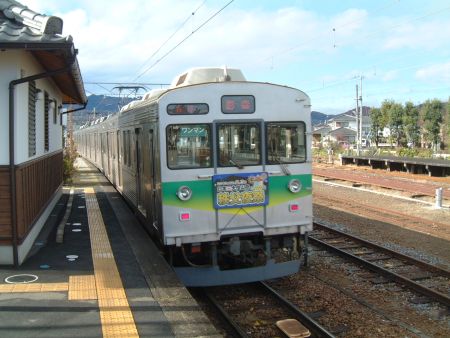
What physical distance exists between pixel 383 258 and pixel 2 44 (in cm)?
731

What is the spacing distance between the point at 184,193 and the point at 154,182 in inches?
33.5

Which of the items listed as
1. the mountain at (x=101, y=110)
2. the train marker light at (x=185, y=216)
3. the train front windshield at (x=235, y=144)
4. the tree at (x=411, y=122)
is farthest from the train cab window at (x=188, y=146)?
the tree at (x=411, y=122)

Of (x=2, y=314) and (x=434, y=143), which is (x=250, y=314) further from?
(x=434, y=143)

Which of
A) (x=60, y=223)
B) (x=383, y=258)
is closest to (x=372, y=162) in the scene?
(x=383, y=258)

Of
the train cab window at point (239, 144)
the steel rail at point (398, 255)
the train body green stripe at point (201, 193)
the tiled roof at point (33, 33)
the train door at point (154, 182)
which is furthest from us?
the steel rail at point (398, 255)

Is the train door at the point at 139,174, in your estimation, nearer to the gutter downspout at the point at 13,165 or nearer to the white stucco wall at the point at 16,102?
the white stucco wall at the point at 16,102

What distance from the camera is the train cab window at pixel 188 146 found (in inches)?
265

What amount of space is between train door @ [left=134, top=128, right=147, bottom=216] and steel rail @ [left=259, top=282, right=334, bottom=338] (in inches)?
118

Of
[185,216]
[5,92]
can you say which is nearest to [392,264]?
[185,216]

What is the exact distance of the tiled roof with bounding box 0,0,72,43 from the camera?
225 inches

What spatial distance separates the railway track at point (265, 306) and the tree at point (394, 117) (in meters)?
52.1

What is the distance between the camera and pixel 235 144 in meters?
6.99

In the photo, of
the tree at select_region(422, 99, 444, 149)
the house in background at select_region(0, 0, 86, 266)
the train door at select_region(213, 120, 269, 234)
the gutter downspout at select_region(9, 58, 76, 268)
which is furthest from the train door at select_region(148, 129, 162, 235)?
the tree at select_region(422, 99, 444, 149)

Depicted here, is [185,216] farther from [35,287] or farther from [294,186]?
[35,287]
